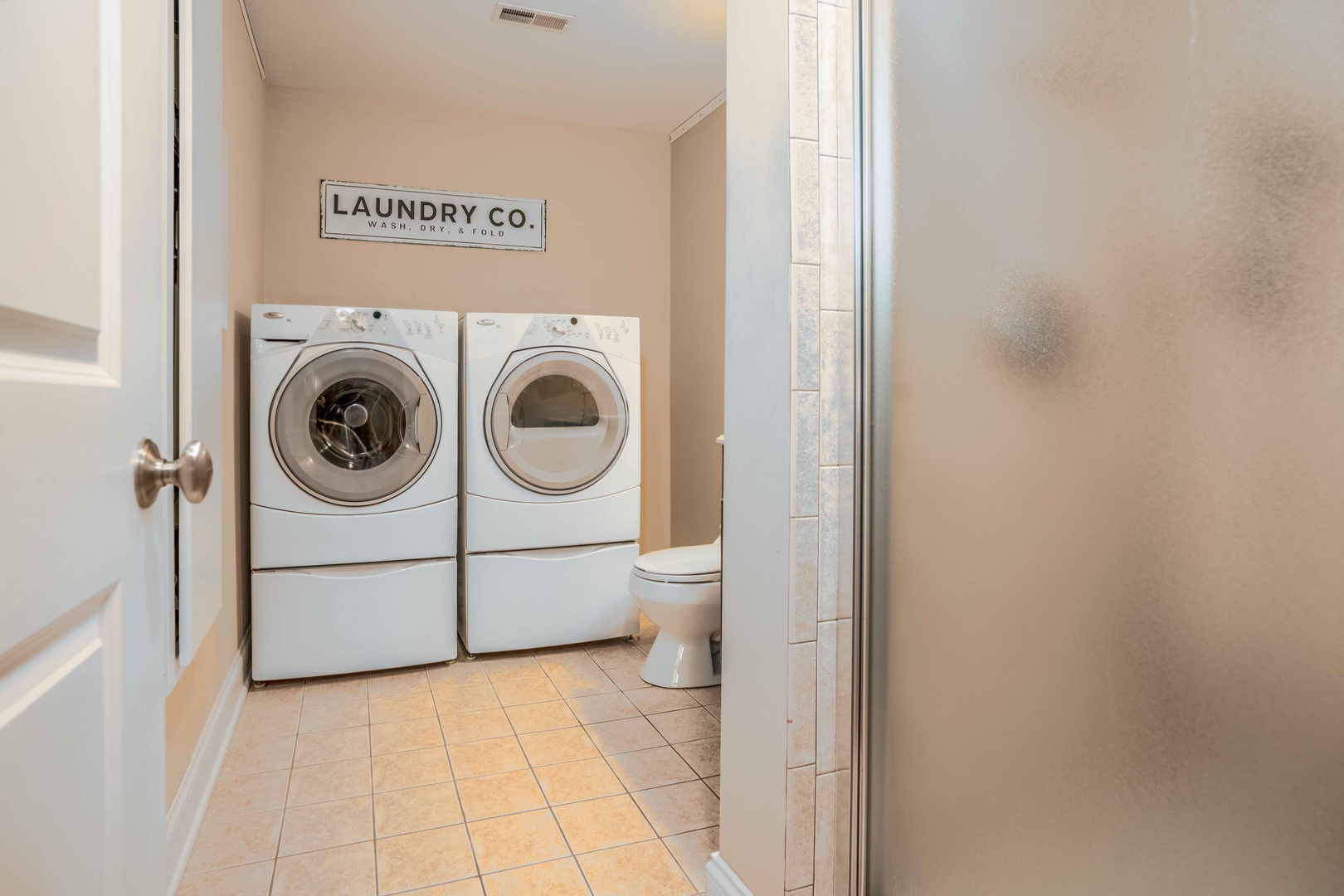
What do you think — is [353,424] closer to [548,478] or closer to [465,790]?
[548,478]

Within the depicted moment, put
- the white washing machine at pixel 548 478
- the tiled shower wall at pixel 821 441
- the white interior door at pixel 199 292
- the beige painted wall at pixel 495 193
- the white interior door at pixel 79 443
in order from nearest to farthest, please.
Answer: the white interior door at pixel 79 443
the white interior door at pixel 199 292
the tiled shower wall at pixel 821 441
the white washing machine at pixel 548 478
the beige painted wall at pixel 495 193

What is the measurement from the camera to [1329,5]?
668mm

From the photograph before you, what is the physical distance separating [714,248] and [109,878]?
3.18 m

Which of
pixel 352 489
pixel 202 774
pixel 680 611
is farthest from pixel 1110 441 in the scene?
pixel 352 489

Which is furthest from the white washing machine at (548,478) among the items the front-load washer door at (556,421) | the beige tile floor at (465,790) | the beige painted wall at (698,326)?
the beige painted wall at (698,326)

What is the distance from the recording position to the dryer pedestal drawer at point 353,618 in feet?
8.51

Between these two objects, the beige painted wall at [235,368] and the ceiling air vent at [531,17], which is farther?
the ceiling air vent at [531,17]

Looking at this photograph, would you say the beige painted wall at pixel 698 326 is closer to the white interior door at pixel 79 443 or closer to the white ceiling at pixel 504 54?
the white ceiling at pixel 504 54

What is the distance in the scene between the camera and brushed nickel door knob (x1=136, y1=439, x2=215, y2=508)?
2.07 feet

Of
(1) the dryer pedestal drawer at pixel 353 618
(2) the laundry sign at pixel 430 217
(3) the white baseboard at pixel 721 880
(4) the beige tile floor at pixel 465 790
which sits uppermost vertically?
(2) the laundry sign at pixel 430 217


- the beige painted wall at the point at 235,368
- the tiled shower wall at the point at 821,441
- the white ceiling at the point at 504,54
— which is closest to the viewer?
the tiled shower wall at the point at 821,441

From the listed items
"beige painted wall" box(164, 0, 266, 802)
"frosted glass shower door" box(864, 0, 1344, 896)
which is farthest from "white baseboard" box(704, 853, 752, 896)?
"beige painted wall" box(164, 0, 266, 802)

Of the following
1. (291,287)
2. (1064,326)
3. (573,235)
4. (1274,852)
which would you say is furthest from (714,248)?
(1274,852)

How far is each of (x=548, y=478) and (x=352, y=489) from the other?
69 centimetres
